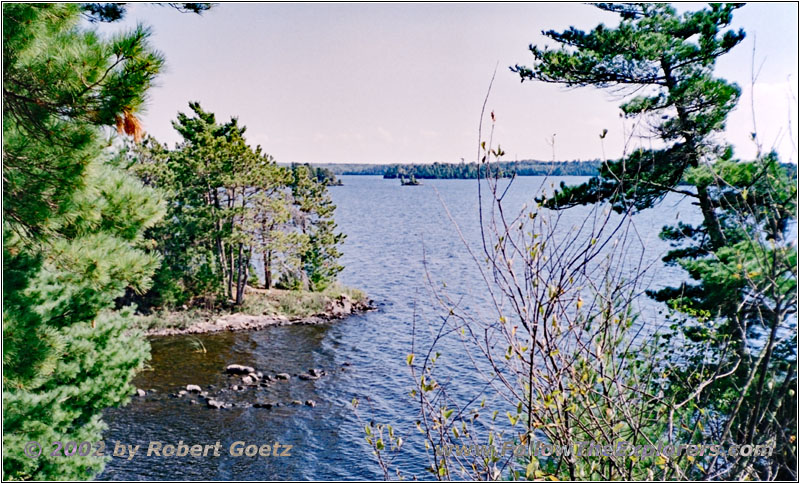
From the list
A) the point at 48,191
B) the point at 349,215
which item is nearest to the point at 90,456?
the point at 48,191

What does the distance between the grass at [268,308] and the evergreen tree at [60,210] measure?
15422 mm

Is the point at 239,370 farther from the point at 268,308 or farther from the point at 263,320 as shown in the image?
the point at 268,308

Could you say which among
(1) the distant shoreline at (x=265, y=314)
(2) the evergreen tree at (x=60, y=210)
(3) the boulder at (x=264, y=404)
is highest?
(2) the evergreen tree at (x=60, y=210)

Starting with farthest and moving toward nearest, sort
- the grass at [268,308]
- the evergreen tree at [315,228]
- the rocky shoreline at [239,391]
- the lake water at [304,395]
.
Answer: the evergreen tree at [315,228]
the grass at [268,308]
the rocky shoreline at [239,391]
the lake water at [304,395]

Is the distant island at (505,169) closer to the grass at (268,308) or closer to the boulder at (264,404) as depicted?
the boulder at (264,404)

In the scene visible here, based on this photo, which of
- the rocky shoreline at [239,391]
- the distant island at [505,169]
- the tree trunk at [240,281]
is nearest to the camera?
the distant island at [505,169]

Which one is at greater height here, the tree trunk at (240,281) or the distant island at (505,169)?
the distant island at (505,169)

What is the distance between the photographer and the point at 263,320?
77.2 feet

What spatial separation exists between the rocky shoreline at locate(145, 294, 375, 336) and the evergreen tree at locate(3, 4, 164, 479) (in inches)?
595

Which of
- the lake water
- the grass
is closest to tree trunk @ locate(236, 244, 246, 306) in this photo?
the grass

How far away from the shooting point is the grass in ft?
72.7

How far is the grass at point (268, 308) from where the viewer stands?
2216 centimetres

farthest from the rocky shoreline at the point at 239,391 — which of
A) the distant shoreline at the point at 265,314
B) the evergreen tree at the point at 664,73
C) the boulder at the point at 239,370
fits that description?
the evergreen tree at the point at 664,73

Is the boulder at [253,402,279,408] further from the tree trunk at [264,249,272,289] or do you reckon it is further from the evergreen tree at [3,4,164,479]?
the tree trunk at [264,249,272,289]
